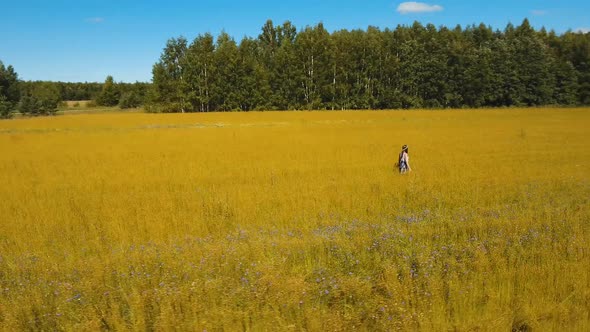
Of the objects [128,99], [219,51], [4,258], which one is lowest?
[4,258]

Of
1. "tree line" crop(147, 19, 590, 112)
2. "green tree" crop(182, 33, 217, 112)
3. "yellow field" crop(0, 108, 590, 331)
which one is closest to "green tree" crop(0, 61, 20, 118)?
"tree line" crop(147, 19, 590, 112)

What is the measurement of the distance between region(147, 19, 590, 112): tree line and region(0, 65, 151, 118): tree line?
12933 millimetres

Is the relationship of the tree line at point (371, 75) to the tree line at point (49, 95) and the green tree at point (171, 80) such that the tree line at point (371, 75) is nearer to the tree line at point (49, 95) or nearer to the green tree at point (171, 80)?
the green tree at point (171, 80)

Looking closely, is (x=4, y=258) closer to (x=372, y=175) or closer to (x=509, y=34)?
(x=372, y=175)

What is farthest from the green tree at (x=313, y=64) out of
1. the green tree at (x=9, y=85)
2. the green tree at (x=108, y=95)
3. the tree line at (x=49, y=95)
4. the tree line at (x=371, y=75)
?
the green tree at (x=108, y=95)

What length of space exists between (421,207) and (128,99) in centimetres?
10452

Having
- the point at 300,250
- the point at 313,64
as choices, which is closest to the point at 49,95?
the point at 313,64

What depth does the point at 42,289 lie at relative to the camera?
4.92 meters

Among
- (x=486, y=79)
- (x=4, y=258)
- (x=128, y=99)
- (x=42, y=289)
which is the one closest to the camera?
(x=42, y=289)

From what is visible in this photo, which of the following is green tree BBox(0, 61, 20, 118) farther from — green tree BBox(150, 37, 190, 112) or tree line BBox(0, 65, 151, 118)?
green tree BBox(150, 37, 190, 112)

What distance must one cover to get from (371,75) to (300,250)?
75.4 metres

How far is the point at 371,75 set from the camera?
7762cm

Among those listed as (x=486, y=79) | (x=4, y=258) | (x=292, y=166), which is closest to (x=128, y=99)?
(x=486, y=79)

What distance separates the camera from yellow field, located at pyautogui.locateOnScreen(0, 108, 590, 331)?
14.3 ft
